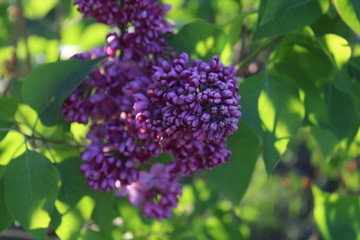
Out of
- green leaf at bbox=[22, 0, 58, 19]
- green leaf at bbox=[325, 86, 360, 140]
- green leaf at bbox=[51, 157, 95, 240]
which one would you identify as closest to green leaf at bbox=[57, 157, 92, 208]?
green leaf at bbox=[51, 157, 95, 240]

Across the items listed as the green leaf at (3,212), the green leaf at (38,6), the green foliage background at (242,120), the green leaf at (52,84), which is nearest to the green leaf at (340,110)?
the green foliage background at (242,120)

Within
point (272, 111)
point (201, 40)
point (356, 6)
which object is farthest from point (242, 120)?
point (356, 6)

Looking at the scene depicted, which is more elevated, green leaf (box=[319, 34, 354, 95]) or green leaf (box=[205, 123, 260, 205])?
green leaf (box=[319, 34, 354, 95])

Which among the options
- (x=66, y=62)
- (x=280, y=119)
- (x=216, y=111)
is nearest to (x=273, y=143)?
(x=280, y=119)

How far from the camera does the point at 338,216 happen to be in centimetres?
121

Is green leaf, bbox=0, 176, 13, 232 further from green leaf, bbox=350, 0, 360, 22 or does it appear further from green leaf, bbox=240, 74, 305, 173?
green leaf, bbox=350, 0, 360, 22

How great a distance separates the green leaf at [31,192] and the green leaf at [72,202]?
4.2 inches

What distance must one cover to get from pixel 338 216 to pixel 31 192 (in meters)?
0.76

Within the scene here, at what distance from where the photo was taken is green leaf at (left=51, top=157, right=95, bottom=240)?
1.04 m

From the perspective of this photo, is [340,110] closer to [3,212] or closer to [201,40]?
[201,40]

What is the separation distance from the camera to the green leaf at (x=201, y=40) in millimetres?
1063

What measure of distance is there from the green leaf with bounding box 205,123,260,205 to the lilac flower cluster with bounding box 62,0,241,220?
0.07m

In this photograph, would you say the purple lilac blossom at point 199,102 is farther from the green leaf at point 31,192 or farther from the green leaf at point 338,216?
the green leaf at point 338,216

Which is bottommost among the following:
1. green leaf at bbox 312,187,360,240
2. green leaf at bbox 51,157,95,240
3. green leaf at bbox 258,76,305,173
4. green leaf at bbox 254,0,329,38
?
green leaf at bbox 312,187,360,240
